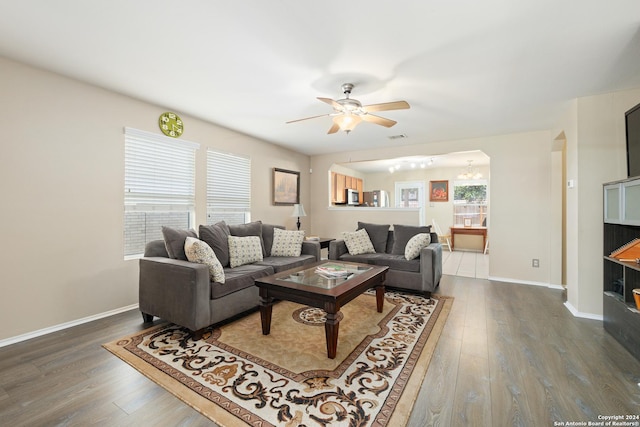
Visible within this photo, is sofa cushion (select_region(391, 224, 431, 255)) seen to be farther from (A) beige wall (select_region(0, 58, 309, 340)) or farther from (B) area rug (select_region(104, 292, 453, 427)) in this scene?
(A) beige wall (select_region(0, 58, 309, 340))

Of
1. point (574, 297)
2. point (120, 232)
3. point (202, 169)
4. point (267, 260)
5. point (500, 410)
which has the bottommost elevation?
point (500, 410)

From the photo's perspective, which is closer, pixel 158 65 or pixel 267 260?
pixel 158 65

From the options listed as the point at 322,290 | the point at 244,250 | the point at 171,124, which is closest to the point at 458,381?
the point at 322,290

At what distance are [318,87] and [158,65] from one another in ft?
4.87

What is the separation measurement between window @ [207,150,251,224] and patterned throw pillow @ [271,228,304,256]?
38.6 inches

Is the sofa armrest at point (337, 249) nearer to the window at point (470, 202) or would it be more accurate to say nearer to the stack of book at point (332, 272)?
the stack of book at point (332, 272)

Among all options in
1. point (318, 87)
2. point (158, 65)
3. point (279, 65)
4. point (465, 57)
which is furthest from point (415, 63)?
point (158, 65)

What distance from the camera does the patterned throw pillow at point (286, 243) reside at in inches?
156

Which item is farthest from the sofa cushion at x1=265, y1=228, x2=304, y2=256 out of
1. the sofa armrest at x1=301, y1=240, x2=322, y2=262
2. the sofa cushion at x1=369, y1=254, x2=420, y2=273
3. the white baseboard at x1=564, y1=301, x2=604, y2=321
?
the white baseboard at x1=564, y1=301, x2=604, y2=321

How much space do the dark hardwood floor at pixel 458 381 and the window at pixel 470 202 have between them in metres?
5.12

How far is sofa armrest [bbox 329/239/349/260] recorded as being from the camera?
432 cm

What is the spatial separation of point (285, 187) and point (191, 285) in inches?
136

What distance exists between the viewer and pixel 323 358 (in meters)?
2.10

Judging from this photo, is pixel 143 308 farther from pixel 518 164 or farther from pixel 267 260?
pixel 518 164
